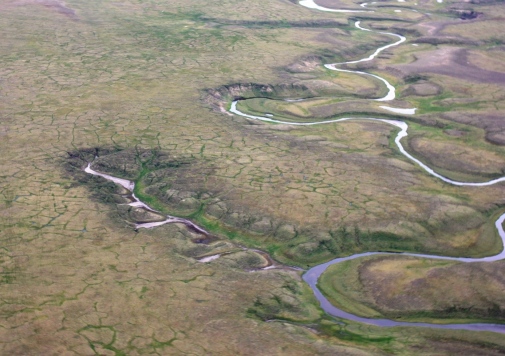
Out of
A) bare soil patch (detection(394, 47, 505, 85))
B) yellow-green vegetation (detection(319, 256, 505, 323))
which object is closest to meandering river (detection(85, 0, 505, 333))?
yellow-green vegetation (detection(319, 256, 505, 323))

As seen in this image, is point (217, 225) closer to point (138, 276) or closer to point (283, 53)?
point (138, 276)

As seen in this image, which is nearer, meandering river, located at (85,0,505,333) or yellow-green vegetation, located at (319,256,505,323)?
meandering river, located at (85,0,505,333)

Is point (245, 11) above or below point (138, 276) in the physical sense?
above

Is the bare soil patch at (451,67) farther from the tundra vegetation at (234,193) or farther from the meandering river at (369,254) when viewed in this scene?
the meandering river at (369,254)

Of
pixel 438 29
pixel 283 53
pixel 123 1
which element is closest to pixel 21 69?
pixel 283 53

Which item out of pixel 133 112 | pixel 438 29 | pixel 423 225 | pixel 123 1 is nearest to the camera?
pixel 423 225

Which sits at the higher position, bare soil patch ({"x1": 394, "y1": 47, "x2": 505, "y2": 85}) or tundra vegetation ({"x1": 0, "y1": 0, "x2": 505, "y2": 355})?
bare soil patch ({"x1": 394, "y1": 47, "x2": 505, "y2": 85})

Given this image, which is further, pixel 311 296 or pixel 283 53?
pixel 283 53

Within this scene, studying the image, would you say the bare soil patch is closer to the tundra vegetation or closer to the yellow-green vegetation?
the tundra vegetation

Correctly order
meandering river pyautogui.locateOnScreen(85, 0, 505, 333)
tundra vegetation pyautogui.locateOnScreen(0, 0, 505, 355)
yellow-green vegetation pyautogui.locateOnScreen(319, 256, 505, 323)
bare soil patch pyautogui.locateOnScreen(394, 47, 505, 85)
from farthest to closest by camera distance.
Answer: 1. bare soil patch pyautogui.locateOnScreen(394, 47, 505, 85)
2. yellow-green vegetation pyautogui.locateOnScreen(319, 256, 505, 323)
3. meandering river pyautogui.locateOnScreen(85, 0, 505, 333)
4. tundra vegetation pyautogui.locateOnScreen(0, 0, 505, 355)
